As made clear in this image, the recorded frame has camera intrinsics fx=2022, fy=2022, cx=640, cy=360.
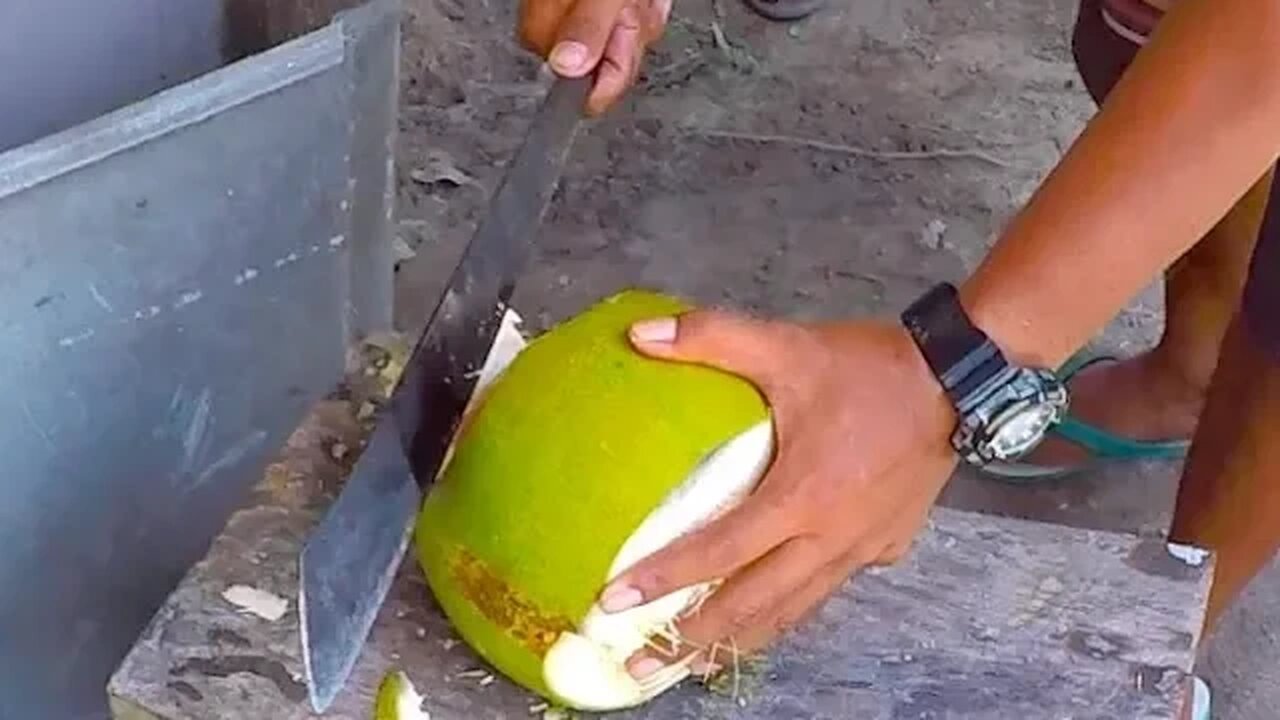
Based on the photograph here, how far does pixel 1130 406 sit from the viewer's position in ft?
6.44

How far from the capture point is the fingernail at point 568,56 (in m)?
1.27

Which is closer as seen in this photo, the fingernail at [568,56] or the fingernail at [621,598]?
the fingernail at [621,598]

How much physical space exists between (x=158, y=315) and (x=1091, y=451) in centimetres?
96

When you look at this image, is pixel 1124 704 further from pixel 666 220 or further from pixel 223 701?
pixel 666 220

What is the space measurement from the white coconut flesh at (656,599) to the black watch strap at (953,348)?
98 mm

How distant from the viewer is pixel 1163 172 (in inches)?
41.7

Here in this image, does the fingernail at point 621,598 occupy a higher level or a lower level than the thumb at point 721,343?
lower

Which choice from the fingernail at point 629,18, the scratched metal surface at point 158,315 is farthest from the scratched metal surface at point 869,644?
the fingernail at point 629,18

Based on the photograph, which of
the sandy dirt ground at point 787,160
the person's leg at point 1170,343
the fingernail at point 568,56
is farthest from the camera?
the sandy dirt ground at point 787,160

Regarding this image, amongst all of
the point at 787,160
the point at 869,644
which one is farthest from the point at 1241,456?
the point at 787,160

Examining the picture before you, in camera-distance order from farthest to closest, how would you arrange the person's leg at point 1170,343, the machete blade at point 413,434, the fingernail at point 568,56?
1. the person's leg at point 1170,343
2. the fingernail at point 568,56
3. the machete blade at point 413,434

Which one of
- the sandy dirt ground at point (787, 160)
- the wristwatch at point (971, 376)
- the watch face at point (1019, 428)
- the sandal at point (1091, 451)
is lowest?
the sandy dirt ground at point (787, 160)

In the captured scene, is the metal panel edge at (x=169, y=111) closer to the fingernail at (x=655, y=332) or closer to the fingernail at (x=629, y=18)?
the fingernail at (x=629, y=18)

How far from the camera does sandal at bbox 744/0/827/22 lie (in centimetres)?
262
